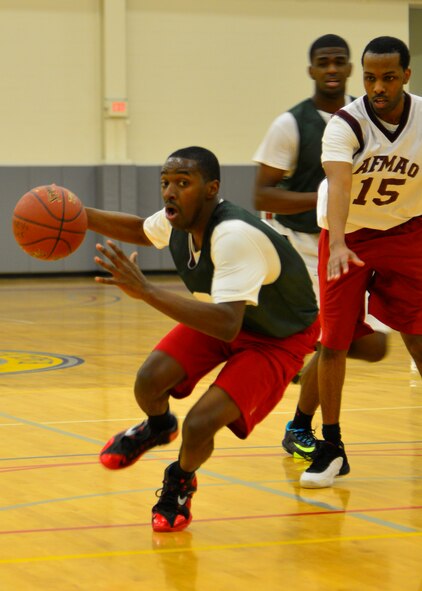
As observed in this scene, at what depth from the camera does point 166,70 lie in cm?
1733

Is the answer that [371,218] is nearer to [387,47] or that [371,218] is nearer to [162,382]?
[387,47]

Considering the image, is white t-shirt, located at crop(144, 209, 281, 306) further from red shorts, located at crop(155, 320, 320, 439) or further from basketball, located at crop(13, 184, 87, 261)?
basketball, located at crop(13, 184, 87, 261)

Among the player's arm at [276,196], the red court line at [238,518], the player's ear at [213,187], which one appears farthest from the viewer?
the player's arm at [276,196]

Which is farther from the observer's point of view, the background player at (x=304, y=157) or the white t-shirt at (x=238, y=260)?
the background player at (x=304, y=157)

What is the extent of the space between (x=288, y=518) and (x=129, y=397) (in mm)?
2788

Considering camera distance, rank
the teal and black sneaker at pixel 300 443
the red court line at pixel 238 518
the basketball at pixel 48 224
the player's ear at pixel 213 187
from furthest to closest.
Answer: the teal and black sneaker at pixel 300 443, the basketball at pixel 48 224, the player's ear at pixel 213 187, the red court line at pixel 238 518

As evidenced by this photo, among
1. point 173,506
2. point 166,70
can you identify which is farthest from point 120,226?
point 166,70

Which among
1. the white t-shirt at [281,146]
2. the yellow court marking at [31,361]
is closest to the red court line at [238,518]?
the white t-shirt at [281,146]

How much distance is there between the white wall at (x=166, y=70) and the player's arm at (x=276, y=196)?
→ 1200 centimetres

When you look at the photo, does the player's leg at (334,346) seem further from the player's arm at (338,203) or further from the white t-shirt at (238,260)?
the white t-shirt at (238,260)

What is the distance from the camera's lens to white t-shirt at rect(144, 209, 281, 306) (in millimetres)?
3723

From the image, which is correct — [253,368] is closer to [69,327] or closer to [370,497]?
[370,497]

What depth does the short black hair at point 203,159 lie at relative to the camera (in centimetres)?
387

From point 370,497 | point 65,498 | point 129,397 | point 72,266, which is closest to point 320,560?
point 370,497
